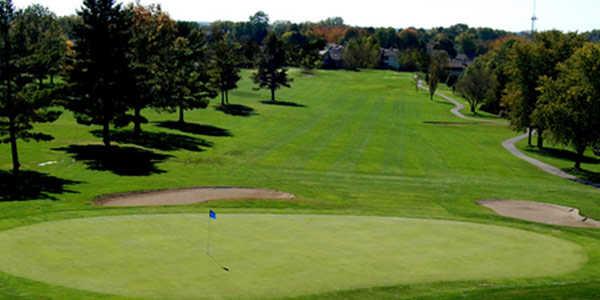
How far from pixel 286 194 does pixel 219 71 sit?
64.7m

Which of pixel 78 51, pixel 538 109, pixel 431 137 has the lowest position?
pixel 431 137

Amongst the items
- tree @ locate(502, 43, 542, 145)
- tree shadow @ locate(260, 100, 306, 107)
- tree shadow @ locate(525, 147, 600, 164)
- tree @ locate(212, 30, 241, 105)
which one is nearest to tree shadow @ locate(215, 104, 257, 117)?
tree @ locate(212, 30, 241, 105)

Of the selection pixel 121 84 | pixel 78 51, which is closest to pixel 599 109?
pixel 121 84

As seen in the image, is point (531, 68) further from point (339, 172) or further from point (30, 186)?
point (30, 186)

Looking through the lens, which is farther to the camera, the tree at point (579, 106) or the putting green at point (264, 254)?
the tree at point (579, 106)

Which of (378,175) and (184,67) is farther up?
(184,67)

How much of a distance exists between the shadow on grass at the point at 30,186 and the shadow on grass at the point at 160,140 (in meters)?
17.9

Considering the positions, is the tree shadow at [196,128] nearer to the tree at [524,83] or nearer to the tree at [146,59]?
the tree at [146,59]

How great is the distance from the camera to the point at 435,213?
125ft

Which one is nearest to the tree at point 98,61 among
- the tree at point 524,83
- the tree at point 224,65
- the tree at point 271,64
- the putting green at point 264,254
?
the putting green at point 264,254

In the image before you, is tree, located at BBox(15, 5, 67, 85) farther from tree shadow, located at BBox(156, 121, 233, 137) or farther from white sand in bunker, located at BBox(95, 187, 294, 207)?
tree shadow, located at BBox(156, 121, 233, 137)

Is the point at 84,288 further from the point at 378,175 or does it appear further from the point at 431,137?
the point at 431,137

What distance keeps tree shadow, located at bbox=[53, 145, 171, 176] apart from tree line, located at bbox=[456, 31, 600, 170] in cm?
3997

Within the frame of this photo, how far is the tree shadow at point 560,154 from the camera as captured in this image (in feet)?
244
